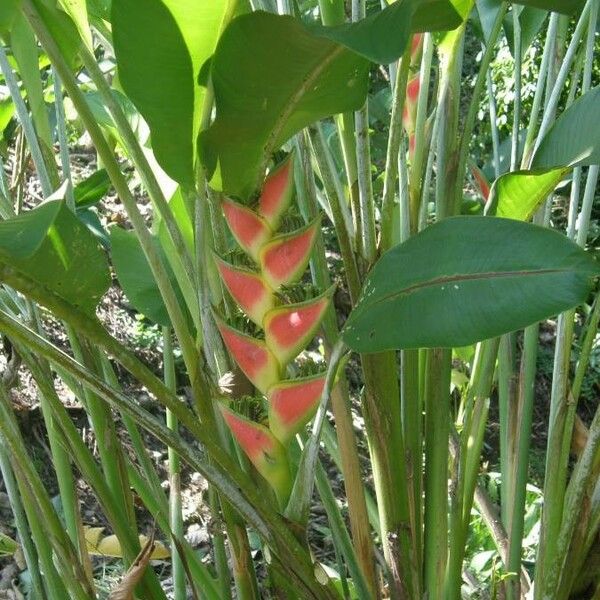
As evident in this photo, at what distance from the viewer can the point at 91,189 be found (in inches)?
42.0

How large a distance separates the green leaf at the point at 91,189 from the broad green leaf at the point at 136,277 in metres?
0.16

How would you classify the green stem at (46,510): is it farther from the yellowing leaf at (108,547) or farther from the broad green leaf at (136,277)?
the yellowing leaf at (108,547)

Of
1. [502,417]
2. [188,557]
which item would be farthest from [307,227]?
[502,417]

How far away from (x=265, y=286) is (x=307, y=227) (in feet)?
0.18

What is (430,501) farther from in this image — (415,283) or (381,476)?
(415,283)

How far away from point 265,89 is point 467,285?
0.20 meters

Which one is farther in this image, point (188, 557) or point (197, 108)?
point (188, 557)

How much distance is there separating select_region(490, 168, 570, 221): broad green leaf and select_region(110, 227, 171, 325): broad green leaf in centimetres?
35

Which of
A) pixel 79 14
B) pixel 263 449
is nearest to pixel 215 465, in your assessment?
pixel 263 449

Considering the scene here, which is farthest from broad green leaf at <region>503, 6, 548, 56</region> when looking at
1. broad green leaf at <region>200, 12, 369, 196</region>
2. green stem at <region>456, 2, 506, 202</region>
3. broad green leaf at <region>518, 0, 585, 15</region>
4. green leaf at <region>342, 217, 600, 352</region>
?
green leaf at <region>342, 217, 600, 352</region>

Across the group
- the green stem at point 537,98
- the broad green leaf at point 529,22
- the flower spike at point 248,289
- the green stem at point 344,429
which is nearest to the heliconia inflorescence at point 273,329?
the flower spike at point 248,289

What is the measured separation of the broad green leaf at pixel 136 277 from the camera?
0.87 m

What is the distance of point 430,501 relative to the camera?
80 centimetres

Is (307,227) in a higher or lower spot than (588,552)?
higher
